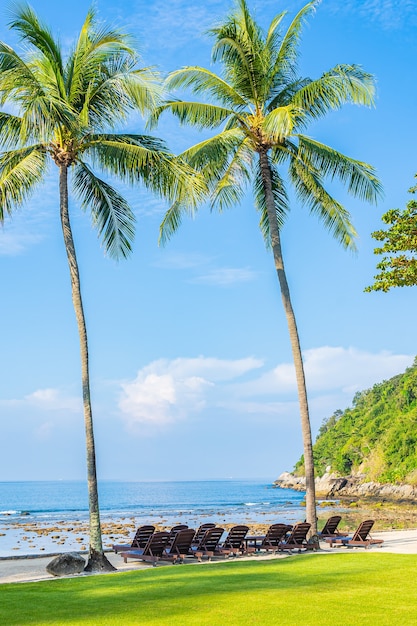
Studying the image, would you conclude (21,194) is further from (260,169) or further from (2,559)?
(2,559)

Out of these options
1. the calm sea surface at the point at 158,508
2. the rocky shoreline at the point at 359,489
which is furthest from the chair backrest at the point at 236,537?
the rocky shoreline at the point at 359,489

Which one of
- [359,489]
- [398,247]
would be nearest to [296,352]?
[398,247]

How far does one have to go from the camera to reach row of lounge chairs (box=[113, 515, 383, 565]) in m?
17.1

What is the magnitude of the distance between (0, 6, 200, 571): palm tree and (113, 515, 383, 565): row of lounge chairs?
1862mm

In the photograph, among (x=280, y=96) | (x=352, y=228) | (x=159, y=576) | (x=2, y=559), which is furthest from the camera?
(x=352, y=228)

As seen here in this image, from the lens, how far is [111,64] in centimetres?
1775

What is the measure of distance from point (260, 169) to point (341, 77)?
3.54 metres

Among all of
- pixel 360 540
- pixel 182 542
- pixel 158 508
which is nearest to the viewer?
pixel 182 542

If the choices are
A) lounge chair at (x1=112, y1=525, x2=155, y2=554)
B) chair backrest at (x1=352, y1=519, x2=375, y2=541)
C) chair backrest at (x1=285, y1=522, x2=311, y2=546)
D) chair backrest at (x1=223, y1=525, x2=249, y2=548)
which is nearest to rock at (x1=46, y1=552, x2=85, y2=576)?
lounge chair at (x1=112, y1=525, x2=155, y2=554)

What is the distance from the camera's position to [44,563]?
725 inches

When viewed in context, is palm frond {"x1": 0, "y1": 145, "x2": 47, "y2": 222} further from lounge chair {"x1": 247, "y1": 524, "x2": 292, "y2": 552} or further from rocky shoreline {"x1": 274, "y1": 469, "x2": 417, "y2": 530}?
rocky shoreline {"x1": 274, "y1": 469, "x2": 417, "y2": 530}

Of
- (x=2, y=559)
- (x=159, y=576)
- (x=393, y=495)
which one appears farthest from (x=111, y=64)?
(x=393, y=495)

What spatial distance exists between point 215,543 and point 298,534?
2437 millimetres

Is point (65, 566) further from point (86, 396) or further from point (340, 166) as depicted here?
point (340, 166)
